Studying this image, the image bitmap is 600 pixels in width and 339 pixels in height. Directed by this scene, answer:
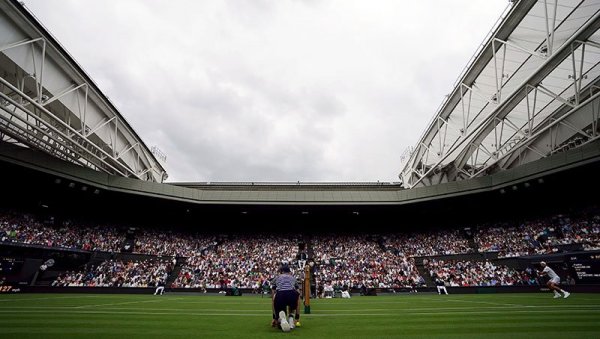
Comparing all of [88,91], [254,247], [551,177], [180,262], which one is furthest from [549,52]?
[180,262]

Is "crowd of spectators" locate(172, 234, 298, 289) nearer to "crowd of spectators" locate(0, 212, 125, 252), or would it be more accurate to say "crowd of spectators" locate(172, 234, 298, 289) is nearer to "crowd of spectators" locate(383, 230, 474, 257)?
"crowd of spectators" locate(0, 212, 125, 252)

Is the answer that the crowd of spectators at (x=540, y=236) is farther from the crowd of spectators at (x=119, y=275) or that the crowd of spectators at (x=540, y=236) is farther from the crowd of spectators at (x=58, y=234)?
the crowd of spectators at (x=58, y=234)

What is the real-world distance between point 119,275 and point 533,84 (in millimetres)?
36412

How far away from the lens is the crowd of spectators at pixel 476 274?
1121 inches

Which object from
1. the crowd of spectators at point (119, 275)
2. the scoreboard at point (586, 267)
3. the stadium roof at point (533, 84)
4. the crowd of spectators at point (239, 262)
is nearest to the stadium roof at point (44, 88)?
the crowd of spectators at point (119, 275)

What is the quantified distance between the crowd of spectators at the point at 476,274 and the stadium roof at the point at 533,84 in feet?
32.0

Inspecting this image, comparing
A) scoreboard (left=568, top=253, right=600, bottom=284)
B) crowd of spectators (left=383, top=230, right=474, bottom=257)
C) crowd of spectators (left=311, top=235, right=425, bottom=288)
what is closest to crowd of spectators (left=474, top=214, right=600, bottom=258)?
crowd of spectators (left=383, top=230, right=474, bottom=257)

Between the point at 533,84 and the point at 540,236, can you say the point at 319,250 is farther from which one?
the point at 533,84

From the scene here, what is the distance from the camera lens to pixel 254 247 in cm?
3878

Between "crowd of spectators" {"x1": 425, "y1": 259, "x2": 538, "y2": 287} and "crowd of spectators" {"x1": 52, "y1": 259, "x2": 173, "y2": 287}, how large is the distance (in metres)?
27.3

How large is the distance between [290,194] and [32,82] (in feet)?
79.3

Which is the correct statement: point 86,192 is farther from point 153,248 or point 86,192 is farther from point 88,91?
point 88,91

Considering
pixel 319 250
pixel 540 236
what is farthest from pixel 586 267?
pixel 319 250

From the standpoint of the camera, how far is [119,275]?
30.5 meters
